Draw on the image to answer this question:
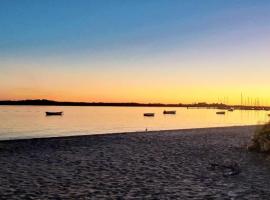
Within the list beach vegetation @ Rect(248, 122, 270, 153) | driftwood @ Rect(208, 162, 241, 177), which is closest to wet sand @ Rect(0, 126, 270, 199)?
driftwood @ Rect(208, 162, 241, 177)

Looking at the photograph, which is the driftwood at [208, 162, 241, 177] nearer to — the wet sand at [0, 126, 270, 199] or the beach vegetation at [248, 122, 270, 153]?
the wet sand at [0, 126, 270, 199]

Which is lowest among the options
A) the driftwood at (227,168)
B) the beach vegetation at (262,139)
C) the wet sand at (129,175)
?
the driftwood at (227,168)

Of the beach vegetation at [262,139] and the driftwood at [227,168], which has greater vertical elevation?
the beach vegetation at [262,139]

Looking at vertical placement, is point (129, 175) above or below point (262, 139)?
below

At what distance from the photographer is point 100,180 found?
1816 centimetres

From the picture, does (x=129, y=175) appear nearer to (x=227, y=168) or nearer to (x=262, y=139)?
(x=227, y=168)

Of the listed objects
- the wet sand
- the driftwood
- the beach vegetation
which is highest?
the beach vegetation

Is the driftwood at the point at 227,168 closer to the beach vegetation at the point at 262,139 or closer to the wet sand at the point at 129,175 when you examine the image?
the wet sand at the point at 129,175

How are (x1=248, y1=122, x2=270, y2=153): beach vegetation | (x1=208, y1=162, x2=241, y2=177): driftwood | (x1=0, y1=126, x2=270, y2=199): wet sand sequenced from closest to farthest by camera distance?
(x1=0, y1=126, x2=270, y2=199): wet sand < (x1=208, y1=162, x2=241, y2=177): driftwood < (x1=248, y1=122, x2=270, y2=153): beach vegetation

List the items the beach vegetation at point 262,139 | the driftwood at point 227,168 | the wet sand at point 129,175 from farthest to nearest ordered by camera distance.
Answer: the beach vegetation at point 262,139, the driftwood at point 227,168, the wet sand at point 129,175

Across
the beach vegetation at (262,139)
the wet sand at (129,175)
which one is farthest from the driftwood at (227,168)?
the beach vegetation at (262,139)

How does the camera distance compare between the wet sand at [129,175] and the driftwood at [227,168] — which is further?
the driftwood at [227,168]

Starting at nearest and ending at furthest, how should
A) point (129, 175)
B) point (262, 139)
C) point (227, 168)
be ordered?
1. point (129, 175)
2. point (227, 168)
3. point (262, 139)

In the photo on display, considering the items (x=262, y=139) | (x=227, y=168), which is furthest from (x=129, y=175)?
(x=262, y=139)
